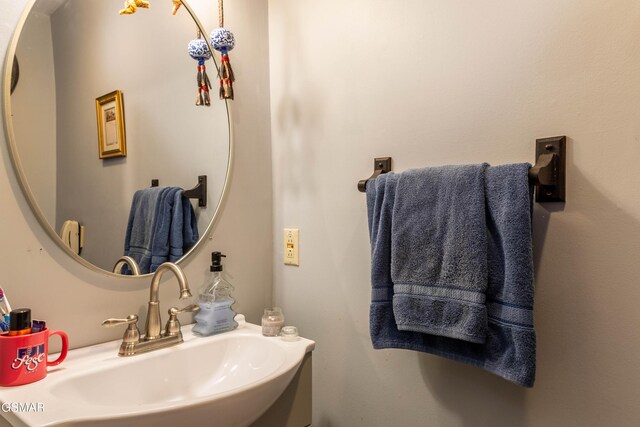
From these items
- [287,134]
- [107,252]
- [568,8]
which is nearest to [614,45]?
[568,8]

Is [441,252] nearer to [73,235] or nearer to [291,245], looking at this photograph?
[291,245]

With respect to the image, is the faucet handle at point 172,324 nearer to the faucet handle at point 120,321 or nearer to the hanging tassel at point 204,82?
the faucet handle at point 120,321

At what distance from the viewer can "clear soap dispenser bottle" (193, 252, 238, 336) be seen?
1066 mm

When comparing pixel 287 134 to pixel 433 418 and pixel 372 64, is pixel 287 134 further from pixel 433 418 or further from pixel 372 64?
pixel 433 418

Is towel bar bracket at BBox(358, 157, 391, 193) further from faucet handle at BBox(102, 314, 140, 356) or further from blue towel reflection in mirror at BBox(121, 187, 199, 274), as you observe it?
faucet handle at BBox(102, 314, 140, 356)

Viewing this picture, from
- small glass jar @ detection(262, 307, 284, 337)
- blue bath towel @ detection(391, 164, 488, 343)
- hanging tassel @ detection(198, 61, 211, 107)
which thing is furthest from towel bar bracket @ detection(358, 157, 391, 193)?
hanging tassel @ detection(198, 61, 211, 107)

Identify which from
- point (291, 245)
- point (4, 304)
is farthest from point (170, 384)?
point (291, 245)

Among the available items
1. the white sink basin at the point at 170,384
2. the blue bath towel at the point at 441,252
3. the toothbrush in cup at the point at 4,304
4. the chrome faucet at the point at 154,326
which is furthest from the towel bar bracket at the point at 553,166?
the toothbrush in cup at the point at 4,304

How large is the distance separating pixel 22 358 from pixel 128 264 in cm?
32

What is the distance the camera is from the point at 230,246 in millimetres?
1250

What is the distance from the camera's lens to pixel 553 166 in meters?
0.79

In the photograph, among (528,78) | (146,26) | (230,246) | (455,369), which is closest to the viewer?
(528,78)

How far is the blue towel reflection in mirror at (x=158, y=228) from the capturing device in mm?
1026

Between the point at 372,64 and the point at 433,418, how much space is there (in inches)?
37.8
